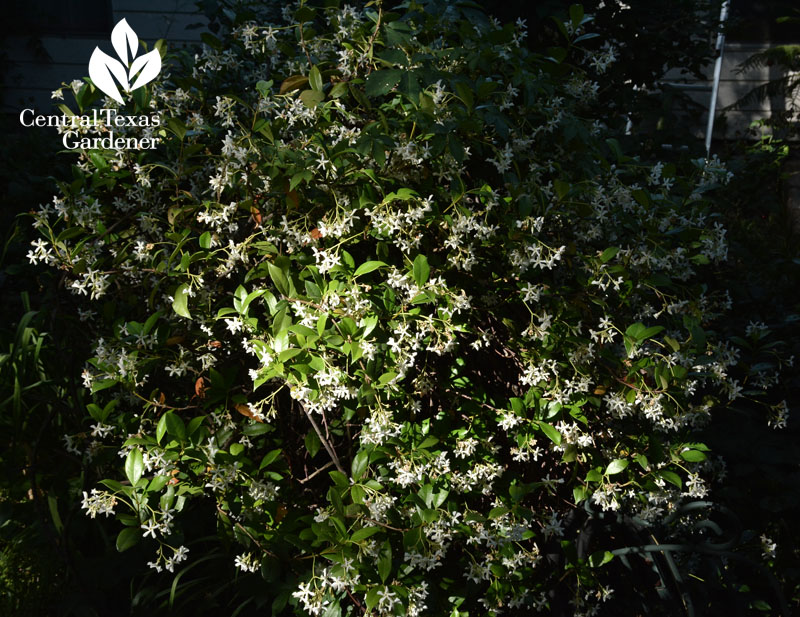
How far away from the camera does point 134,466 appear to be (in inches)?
64.6

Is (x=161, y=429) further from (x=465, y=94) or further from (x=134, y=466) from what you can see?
(x=465, y=94)

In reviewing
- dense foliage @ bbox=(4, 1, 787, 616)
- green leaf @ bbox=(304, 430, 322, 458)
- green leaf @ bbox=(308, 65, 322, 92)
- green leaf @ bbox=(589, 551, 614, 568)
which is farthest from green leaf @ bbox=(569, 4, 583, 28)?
green leaf @ bbox=(589, 551, 614, 568)

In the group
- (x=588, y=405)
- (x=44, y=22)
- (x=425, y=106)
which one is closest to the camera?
(x=425, y=106)

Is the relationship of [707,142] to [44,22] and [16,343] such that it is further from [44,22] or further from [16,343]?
[16,343]

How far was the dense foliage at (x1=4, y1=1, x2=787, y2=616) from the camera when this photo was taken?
1645mm

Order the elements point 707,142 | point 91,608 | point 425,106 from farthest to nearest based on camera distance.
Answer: point 707,142
point 91,608
point 425,106

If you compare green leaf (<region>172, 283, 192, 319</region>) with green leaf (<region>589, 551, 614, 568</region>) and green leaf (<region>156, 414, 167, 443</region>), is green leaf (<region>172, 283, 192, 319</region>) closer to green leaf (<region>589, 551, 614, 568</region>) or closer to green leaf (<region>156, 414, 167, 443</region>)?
green leaf (<region>156, 414, 167, 443</region>)

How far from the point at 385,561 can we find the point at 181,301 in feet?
2.47

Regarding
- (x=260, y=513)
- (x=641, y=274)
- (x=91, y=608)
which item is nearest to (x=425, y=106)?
(x=641, y=274)

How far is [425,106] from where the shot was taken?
1.72 m

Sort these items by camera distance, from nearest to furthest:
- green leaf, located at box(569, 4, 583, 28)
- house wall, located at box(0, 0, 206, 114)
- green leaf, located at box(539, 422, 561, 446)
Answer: green leaf, located at box(539, 422, 561, 446), green leaf, located at box(569, 4, 583, 28), house wall, located at box(0, 0, 206, 114)

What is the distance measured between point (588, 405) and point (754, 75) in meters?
7.71

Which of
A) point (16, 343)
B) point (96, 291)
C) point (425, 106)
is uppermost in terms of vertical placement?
point (425, 106)

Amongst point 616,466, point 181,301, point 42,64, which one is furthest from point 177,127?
point 42,64
